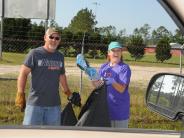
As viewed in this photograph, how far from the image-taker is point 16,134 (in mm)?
2371

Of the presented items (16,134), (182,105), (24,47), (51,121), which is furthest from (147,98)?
(24,47)

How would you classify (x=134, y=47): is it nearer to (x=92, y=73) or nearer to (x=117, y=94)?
(x=117, y=94)

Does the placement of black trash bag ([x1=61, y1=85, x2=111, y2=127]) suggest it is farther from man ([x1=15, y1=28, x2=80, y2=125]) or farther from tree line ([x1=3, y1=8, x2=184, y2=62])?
tree line ([x1=3, y1=8, x2=184, y2=62])

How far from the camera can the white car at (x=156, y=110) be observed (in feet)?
6.64

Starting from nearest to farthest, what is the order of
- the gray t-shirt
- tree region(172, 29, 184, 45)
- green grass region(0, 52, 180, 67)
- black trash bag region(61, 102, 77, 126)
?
tree region(172, 29, 184, 45), black trash bag region(61, 102, 77, 126), the gray t-shirt, green grass region(0, 52, 180, 67)

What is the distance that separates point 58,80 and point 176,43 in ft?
9.99

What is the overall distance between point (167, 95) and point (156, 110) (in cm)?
11

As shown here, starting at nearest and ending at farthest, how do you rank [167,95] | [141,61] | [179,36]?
[167,95] → [179,36] → [141,61]

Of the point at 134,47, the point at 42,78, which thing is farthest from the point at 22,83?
the point at 134,47

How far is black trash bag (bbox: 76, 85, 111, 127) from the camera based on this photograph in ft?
14.4

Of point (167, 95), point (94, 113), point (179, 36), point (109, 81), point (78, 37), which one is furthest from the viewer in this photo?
point (78, 37)

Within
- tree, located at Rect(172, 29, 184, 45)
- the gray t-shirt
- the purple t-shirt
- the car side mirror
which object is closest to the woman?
the purple t-shirt

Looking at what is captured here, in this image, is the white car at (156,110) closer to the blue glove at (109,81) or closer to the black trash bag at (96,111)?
the black trash bag at (96,111)

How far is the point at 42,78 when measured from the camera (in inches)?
215
